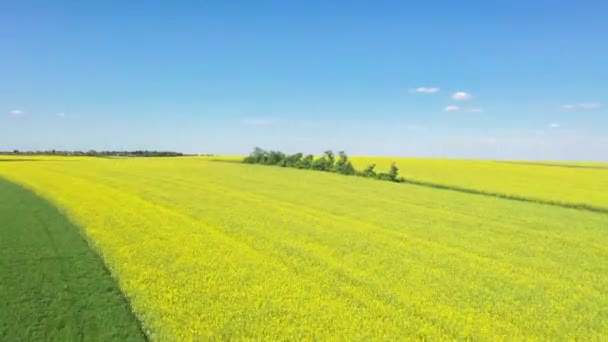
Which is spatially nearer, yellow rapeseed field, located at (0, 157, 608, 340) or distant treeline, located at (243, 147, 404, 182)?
yellow rapeseed field, located at (0, 157, 608, 340)

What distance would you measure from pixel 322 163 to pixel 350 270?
45582mm

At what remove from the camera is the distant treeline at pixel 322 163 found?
43.2 m

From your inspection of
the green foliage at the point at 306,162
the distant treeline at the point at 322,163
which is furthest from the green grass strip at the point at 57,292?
the green foliage at the point at 306,162

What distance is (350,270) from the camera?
33.3 feet

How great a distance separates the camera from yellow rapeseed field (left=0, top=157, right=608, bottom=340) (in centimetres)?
712

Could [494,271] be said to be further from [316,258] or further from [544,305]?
[316,258]

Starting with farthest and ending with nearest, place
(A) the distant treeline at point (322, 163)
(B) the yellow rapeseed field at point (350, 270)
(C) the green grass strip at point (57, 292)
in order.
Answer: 1. (A) the distant treeline at point (322, 163)
2. (B) the yellow rapeseed field at point (350, 270)
3. (C) the green grass strip at point (57, 292)

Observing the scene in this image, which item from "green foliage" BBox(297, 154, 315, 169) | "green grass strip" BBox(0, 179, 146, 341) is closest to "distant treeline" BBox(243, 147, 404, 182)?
"green foliage" BBox(297, 154, 315, 169)

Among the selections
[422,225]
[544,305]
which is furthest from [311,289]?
[422,225]

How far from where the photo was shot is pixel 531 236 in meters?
15.6

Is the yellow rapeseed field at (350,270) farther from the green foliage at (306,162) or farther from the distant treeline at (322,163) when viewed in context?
the green foliage at (306,162)

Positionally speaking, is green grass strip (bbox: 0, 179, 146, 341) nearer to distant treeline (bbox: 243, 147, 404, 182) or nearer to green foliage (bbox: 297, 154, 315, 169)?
distant treeline (bbox: 243, 147, 404, 182)

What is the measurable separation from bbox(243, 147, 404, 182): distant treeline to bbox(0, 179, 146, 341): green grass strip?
3229cm

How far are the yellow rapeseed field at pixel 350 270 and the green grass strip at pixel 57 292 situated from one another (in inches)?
14.3
